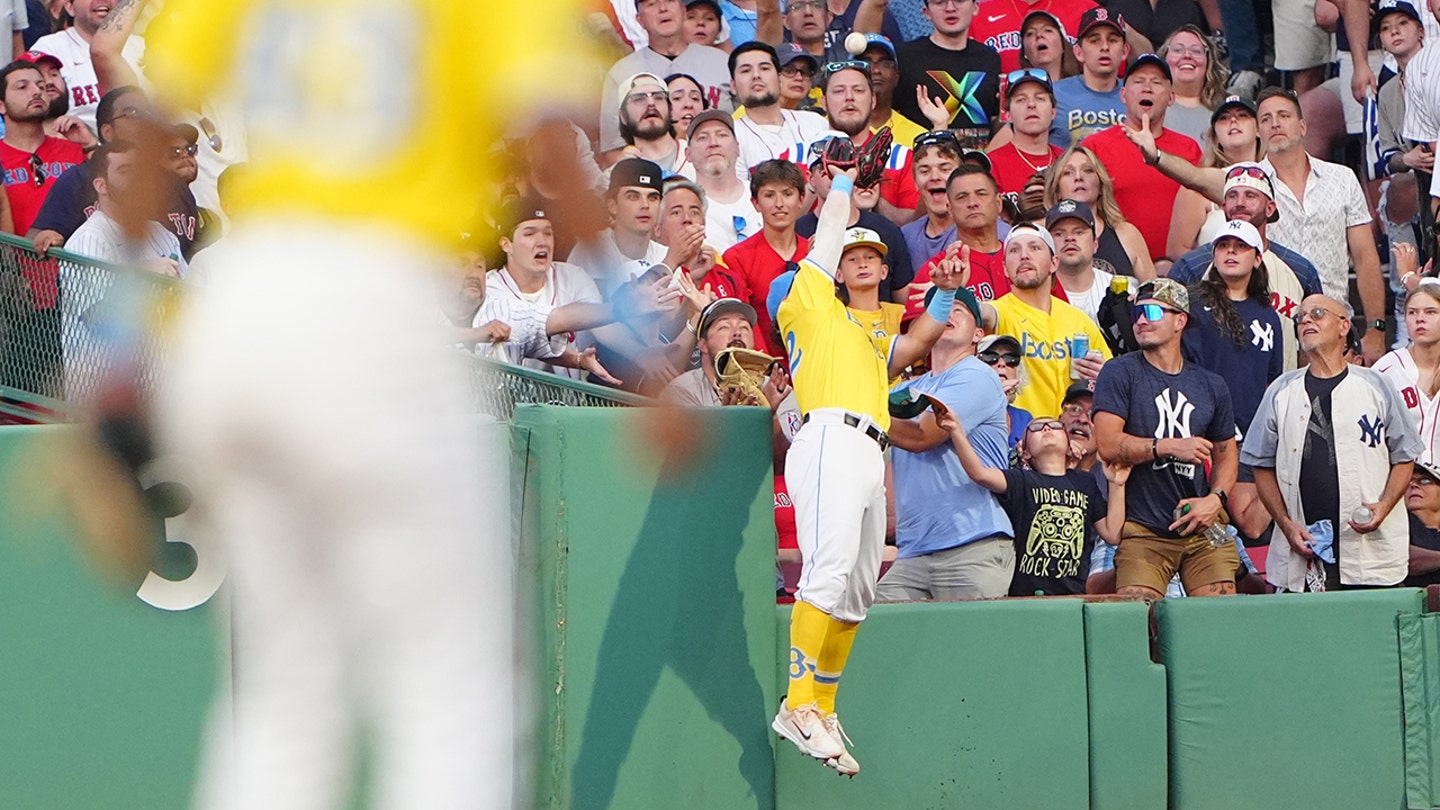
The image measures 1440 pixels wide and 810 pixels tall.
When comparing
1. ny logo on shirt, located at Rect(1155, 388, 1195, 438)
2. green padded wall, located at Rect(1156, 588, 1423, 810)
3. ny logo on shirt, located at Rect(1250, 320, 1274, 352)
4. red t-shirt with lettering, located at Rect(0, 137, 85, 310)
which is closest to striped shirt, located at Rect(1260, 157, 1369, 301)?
ny logo on shirt, located at Rect(1250, 320, 1274, 352)

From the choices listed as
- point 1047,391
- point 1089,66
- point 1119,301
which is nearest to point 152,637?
point 1047,391

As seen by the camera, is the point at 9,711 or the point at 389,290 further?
the point at 9,711

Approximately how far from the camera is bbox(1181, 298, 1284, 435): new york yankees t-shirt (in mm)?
8680

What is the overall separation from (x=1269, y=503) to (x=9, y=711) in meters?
5.30

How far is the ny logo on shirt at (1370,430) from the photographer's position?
7.75 metres

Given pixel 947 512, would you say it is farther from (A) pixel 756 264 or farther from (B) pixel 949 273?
(A) pixel 756 264

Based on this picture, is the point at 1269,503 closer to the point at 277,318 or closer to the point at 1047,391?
the point at 1047,391

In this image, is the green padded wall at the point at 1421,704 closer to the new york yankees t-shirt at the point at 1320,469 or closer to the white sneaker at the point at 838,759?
the new york yankees t-shirt at the point at 1320,469

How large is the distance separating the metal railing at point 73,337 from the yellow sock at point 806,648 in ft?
3.58

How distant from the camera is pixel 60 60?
32.2 ft

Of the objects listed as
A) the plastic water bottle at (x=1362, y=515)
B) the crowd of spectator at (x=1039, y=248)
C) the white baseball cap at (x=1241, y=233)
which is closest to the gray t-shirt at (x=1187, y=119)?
the crowd of spectator at (x=1039, y=248)

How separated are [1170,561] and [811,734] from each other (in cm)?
246

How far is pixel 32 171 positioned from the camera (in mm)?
9078

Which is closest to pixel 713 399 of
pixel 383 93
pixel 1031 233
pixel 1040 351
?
pixel 1040 351
